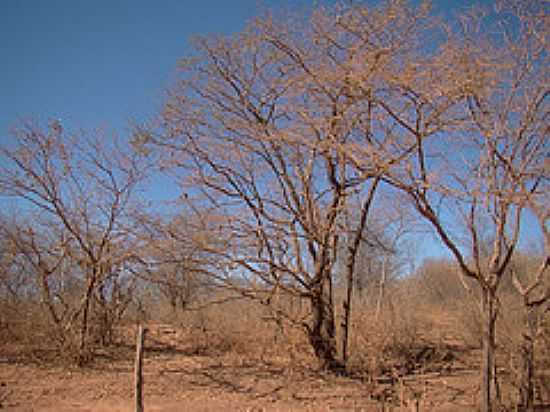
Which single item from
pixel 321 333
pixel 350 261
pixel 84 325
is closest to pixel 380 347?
pixel 321 333

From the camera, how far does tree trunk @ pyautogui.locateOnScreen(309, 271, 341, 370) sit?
27.3 ft

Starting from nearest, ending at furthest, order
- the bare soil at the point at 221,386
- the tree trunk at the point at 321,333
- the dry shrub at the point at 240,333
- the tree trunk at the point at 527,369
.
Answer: the tree trunk at the point at 527,369 < the bare soil at the point at 221,386 < the tree trunk at the point at 321,333 < the dry shrub at the point at 240,333

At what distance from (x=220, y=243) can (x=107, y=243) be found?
3.12 m

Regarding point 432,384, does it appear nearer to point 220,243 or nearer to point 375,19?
point 220,243

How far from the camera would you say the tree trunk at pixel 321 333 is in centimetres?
833

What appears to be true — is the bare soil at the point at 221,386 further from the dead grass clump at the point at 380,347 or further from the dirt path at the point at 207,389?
the dead grass clump at the point at 380,347

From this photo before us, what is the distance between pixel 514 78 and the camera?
583 centimetres

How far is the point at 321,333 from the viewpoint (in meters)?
8.57

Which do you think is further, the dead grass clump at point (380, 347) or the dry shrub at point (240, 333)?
the dry shrub at point (240, 333)

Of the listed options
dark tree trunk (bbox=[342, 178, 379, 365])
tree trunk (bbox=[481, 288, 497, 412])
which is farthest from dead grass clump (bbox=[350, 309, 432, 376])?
tree trunk (bbox=[481, 288, 497, 412])

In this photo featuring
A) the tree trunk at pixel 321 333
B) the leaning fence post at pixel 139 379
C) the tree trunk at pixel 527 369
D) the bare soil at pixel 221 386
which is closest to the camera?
the leaning fence post at pixel 139 379

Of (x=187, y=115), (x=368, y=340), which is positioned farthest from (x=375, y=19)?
(x=368, y=340)

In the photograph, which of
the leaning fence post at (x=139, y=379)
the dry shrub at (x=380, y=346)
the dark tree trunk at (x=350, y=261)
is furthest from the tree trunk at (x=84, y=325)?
the dry shrub at (x=380, y=346)

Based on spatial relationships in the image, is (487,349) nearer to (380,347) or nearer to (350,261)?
(350,261)
